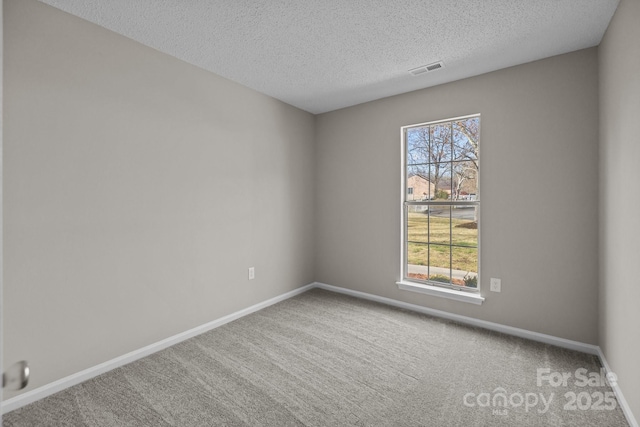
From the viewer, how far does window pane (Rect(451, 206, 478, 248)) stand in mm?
3203

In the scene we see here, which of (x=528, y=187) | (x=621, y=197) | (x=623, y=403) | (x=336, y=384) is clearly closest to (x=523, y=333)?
(x=623, y=403)

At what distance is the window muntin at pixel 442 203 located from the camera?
10.6 ft

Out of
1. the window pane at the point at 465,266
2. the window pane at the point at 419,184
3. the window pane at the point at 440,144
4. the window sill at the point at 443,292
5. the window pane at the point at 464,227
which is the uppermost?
the window pane at the point at 440,144

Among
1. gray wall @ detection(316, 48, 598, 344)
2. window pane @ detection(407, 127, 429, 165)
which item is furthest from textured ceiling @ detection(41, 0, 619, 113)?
window pane @ detection(407, 127, 429, 165)

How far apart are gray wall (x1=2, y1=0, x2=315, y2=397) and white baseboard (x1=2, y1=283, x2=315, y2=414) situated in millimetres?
45

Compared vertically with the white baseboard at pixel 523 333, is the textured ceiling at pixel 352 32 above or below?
above

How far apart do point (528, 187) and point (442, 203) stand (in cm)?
78

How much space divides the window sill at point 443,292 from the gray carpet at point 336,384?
0.98 feet

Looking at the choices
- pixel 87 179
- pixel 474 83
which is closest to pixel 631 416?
pixel 474 83

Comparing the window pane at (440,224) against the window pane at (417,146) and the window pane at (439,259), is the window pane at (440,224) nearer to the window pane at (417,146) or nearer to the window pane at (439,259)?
the window pane at (439,259)

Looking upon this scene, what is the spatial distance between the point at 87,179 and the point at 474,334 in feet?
11.0

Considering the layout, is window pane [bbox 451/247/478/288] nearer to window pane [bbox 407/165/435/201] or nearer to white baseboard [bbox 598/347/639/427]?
Result: window pane [bbox 407/165/435/201]

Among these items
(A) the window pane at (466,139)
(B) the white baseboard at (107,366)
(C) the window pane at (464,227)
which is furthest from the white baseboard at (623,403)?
(B) the white baseboard at (107,366)

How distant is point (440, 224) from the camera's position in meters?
3.41
